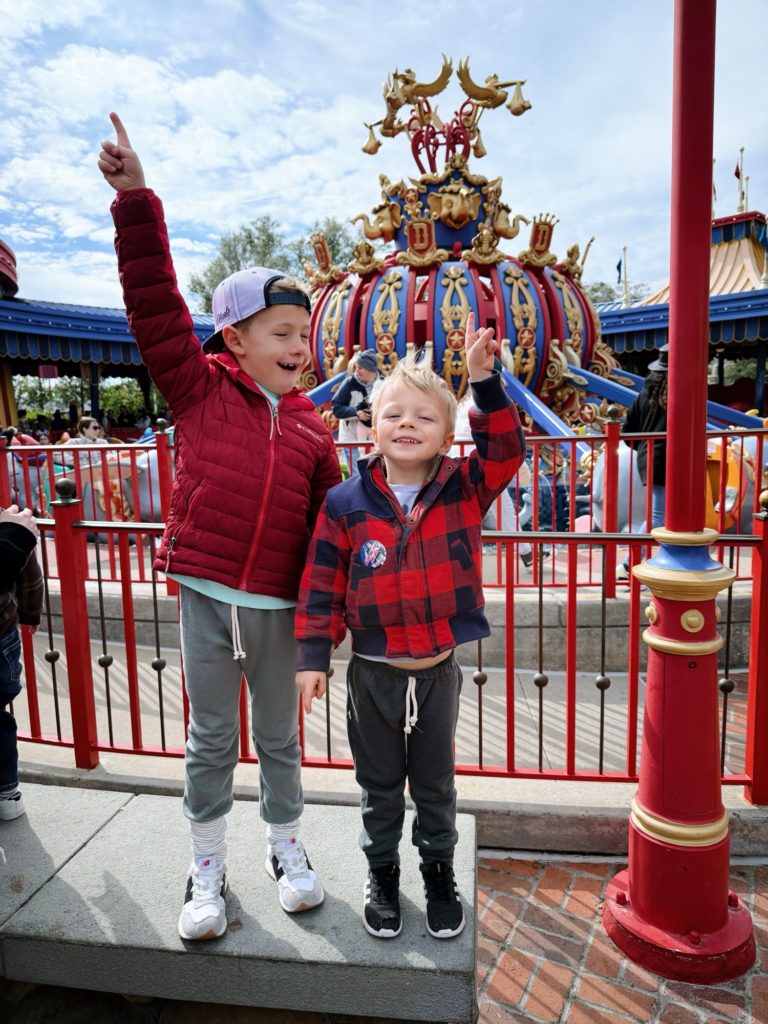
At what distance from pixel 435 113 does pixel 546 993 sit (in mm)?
11178

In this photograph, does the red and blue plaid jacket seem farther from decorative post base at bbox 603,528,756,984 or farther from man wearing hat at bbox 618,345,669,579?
man wearing hat at bbox 618,345,669,579

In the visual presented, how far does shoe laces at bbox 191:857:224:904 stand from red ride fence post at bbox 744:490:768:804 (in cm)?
199

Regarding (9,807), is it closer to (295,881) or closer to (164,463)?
(295,881)

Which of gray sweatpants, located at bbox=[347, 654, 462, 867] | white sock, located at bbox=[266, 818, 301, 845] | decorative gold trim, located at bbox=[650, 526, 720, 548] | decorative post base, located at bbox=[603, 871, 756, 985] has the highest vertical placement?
decorative gold trim, located at bbox=[650, 526, 720, 548]

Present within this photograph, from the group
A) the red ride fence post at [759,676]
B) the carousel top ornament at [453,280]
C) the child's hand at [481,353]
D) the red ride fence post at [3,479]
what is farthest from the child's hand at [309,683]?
the carousel top ornament at [453,280]

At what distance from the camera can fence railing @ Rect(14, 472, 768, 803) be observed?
2709 millimetres

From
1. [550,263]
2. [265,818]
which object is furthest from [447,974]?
[550,263]

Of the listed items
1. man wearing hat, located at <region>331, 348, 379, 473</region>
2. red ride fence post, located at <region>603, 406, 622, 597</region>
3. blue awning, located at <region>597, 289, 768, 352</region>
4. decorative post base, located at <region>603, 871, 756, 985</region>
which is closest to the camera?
decorative post base, located at <region>603, 871, 756, 985</region>

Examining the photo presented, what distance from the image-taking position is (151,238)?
165 centimetres

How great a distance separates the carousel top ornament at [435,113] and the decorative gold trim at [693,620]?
978 centimetres

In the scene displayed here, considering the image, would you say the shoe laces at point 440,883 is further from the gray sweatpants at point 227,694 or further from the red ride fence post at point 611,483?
the red ride fence post at point 611,483

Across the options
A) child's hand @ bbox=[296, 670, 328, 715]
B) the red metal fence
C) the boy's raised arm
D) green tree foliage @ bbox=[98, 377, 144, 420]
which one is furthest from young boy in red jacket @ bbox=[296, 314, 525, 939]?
green tree foliage @ bbox=[98, 377, 144, 420]

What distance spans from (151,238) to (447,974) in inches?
77.9

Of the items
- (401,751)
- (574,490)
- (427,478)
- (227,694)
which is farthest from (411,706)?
(574,490)
